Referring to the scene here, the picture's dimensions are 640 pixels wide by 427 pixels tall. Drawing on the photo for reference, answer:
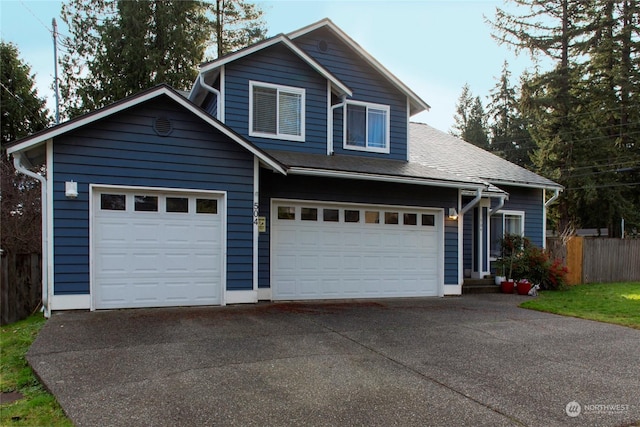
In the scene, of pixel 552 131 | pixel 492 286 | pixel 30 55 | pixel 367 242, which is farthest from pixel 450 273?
pixel 30 55

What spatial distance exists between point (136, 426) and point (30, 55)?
75.8ft

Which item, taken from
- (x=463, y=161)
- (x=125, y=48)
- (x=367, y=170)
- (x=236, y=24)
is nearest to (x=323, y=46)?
(x=367, y=170)

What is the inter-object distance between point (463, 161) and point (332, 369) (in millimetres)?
10601

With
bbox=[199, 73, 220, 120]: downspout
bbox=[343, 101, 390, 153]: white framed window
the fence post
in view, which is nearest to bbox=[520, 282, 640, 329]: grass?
the fence post

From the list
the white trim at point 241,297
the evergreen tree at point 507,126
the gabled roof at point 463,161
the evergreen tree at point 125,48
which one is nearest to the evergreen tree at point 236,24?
the evergreen tree at point 125,48

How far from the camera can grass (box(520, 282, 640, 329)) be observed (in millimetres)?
8359

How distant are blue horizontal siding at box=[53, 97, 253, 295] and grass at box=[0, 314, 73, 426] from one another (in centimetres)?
167

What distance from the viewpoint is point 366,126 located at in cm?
1169

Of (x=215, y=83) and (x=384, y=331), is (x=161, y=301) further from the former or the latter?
(x=215, y=83)

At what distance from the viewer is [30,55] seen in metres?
20.7

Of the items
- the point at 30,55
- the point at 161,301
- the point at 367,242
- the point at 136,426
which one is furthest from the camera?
the point at 30,55

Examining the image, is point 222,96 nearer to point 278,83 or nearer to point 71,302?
point 278,83

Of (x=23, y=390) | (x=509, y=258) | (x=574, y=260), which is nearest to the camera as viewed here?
(x=23, y=390)

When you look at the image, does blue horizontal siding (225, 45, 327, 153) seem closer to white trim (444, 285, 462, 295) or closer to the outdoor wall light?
the outdoor wall light
